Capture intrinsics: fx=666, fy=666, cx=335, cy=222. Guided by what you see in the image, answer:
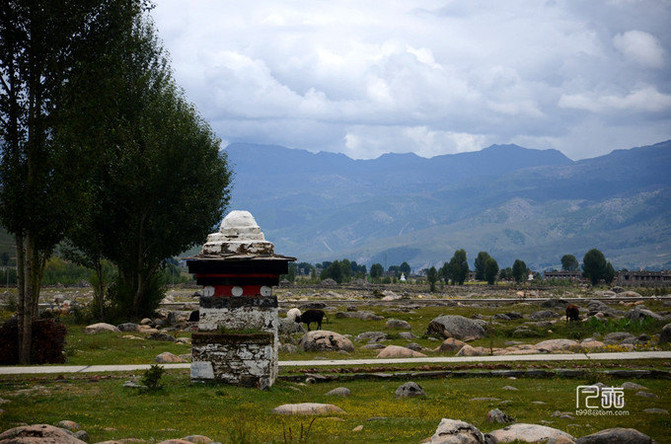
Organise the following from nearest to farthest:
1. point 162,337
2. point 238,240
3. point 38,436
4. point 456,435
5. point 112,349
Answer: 1. point 38,436
2. point 456,435
3. point 238,240
4. point 112,349
5. point 162,337

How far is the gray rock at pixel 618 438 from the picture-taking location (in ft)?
35.2

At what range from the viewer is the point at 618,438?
10758 mm

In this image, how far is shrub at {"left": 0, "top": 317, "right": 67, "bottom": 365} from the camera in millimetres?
24531

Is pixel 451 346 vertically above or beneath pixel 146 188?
beneath

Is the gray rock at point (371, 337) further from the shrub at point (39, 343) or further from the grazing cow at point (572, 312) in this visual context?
the shrub at point (39, 343)

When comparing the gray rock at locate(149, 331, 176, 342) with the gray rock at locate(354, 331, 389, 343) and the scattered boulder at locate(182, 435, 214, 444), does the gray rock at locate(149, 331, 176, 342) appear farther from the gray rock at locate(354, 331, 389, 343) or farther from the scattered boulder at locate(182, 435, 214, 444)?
the scattered boulder at locate(182, 435, 214, 444)

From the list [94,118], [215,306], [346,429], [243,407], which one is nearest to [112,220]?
[94,118]

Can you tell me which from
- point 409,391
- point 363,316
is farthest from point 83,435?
point 363,316

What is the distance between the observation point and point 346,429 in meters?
13.0

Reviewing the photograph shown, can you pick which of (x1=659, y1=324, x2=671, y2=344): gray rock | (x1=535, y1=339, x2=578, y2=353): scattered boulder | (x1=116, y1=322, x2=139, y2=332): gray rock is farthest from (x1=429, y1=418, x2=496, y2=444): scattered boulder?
(x1=116, y1=322, x2=139, y2=332): gray rock

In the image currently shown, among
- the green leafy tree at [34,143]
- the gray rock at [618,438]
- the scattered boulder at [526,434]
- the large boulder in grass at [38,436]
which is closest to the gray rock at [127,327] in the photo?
the green leafy tree at [34,143]

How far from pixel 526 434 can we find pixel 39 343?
19454 millimetres

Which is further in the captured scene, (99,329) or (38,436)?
(99,329)

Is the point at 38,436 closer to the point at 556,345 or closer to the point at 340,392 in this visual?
the point at 340,392
